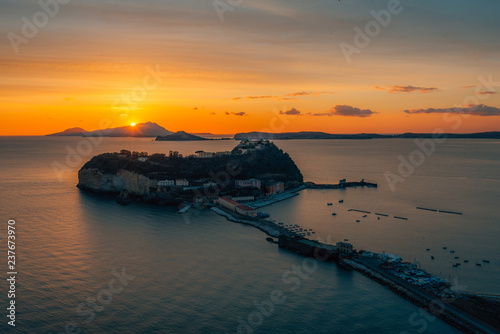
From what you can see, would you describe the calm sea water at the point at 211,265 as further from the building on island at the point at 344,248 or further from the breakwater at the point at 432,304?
the building on island at the point at 344,248

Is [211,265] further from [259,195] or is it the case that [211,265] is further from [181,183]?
[181,183]

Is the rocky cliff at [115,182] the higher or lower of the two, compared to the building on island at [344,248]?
higher

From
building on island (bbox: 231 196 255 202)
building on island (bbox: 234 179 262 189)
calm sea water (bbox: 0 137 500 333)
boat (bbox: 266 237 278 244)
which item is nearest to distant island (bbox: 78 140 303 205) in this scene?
building on island (bbox: 234 179 262 189)

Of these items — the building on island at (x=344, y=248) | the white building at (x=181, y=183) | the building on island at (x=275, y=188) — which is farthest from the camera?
the building on island at (x=275, y=188)

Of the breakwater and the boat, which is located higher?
the boat

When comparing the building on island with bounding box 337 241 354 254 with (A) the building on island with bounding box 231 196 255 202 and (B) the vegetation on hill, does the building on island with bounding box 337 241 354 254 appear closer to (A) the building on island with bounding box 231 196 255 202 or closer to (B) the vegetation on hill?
(A) the building on island with bounding box 231 196 255 202

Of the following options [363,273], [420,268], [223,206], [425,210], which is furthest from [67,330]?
[425,210]

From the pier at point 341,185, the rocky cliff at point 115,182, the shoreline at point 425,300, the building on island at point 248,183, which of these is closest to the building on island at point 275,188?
the building on island at point 248,183
